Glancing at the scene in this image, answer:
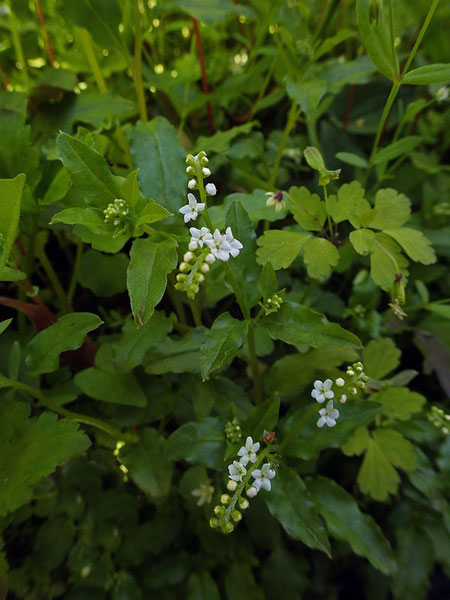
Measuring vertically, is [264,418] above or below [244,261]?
below

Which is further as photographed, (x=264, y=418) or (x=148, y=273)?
(x=264, y=418)

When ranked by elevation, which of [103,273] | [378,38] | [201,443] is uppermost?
[378,38]

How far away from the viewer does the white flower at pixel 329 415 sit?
76 centimetres

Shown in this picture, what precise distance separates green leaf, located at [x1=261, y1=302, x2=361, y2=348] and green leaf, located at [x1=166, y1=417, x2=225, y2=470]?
0.89 feet

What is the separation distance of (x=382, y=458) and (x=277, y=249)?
2.01 feet

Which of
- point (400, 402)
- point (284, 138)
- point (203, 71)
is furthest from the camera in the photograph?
point (203, 71)

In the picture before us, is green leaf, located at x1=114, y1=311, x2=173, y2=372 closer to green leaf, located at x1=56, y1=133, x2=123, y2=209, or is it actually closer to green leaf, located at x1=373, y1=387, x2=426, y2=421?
green leaf, located at x1=56, y1=133, x2=123, y2=209

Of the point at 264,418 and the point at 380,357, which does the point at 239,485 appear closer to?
the point at 264,418

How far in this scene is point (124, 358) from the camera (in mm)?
943

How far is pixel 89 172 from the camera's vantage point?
0.79 metres

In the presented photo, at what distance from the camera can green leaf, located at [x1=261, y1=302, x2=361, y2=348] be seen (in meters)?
0.78

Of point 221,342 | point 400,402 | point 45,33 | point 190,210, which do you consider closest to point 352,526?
point 400,402

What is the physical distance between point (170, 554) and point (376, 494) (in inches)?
24.0

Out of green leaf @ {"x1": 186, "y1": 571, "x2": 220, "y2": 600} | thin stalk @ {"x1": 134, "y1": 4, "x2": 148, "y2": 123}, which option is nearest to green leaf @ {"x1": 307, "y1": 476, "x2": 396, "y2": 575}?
green leaf @ {"x1": 186, "y1": 571, "x2": 220, "y2": 600}
